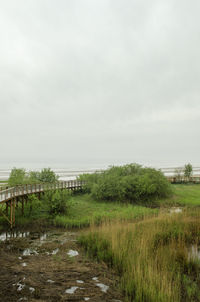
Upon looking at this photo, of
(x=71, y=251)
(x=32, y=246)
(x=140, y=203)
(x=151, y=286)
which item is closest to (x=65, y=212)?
Answer: (x=32, y=246)

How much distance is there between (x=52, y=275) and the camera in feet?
26.1

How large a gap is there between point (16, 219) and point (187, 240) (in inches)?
605

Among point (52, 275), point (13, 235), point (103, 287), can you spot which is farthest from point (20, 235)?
point (103, 287)

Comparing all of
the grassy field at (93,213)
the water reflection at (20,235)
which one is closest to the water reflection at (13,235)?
the water reflection at (20,235)

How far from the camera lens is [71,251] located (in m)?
11.1

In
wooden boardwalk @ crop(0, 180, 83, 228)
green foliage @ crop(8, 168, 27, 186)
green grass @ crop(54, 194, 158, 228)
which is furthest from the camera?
green foliage @ crop(8, 168, 27, 186)

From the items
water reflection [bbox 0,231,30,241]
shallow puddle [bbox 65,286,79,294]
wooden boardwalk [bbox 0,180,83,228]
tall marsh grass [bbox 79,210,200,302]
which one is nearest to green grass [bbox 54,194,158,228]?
water reflection [bbox 0,231,30,241]

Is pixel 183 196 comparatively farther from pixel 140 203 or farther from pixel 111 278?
pixel 111 278

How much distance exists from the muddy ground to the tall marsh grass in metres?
0.66

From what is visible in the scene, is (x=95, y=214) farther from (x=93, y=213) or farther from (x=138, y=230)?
(x=138, y=230)

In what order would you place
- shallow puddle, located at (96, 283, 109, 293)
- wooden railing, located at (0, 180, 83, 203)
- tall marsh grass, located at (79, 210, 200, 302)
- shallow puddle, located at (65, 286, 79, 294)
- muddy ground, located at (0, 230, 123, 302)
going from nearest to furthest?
tall marsh grass, located at (79, 210, 200, 302) → muddy ground, located at (0, 230, 123, 302) → shallow puddle, located at (65, 286, 79, 294) → shallow puddle, located at (96, 283, 109, 293) → wooden railing, located at (0, 180, 83, 203)

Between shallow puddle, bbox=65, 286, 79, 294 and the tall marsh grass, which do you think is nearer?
the tall marsh grass

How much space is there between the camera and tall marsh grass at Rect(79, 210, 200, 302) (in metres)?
6.32

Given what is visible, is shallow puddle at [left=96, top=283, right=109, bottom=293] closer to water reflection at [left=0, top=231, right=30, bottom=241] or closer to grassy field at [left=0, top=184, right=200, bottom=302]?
grassy field at [left=0, top=184, right=200, bottom=302]
